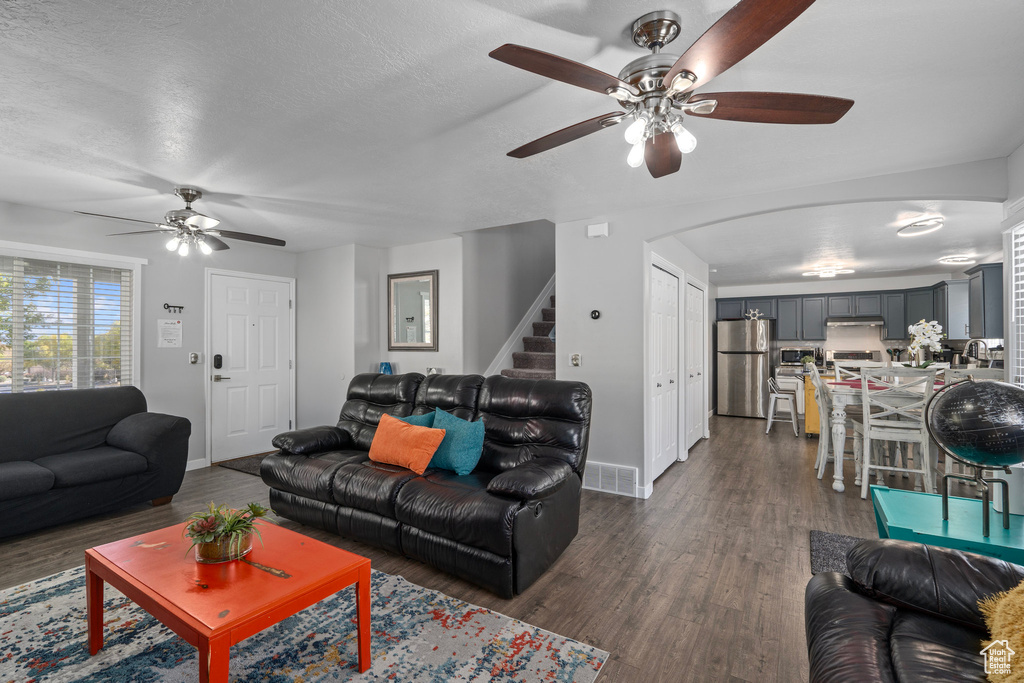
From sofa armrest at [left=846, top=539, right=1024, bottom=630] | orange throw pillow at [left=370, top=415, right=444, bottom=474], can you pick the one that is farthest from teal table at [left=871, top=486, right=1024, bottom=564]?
orange throw pillow at [left=370, top=415, right=444, bottom=474]

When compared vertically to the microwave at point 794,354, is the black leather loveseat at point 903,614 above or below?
below


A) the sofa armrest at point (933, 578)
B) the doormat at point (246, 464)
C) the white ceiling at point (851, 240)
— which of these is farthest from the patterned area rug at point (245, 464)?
the white ceiling at point (851, 240)

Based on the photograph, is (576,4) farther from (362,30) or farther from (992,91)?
(992,91)

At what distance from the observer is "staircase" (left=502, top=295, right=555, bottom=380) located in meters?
5.23

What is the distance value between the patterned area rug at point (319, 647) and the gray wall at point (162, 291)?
2614 mm

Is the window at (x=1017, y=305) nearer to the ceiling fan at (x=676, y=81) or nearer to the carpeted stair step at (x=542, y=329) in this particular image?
the ceiling fan at (x=676, y=81)

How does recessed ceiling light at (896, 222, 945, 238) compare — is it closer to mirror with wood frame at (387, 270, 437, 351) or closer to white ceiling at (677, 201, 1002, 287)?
white ceiling at (677, 201, 1002, 287)

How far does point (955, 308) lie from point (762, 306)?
2548 mm

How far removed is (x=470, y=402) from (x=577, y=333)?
1.33m

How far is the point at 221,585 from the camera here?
1685 millimetres

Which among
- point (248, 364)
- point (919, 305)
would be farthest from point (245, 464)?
point (919, 305)

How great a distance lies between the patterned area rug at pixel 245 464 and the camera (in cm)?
466

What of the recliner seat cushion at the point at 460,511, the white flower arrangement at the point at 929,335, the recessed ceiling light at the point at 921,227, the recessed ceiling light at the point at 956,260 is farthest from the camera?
the recessed ceiling light at the point at 956,260

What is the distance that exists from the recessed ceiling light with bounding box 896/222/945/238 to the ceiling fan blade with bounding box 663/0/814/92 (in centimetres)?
410
